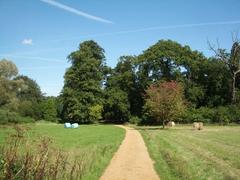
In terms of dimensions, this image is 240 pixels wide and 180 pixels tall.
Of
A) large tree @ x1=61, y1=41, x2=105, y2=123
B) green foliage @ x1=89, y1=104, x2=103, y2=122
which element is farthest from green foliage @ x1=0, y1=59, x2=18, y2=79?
green foliage @ x1=89, y1=104, x2=103, y2=122

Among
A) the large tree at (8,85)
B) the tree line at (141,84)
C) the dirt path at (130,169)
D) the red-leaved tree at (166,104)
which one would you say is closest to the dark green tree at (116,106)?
the tree line at (141,84)

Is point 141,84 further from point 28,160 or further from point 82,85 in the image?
point 28,160

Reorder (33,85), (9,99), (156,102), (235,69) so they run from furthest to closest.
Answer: (33,85) → (235,69) → (9,99) → (156,102)

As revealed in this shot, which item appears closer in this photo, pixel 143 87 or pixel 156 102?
pixel 156 102

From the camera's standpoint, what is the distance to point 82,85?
82375 mm

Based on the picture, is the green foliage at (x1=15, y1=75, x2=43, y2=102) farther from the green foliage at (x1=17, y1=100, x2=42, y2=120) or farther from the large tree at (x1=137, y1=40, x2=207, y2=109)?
the large tree at (x1=137, y1=40, x2=207, y2=109)

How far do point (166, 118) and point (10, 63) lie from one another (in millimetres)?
39150

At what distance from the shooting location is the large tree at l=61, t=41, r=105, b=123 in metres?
80.5

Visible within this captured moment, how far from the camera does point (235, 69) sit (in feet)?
252

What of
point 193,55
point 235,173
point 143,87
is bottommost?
point 235,173

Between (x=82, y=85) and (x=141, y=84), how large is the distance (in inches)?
507

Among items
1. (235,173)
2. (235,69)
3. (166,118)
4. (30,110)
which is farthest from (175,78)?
(235,173)

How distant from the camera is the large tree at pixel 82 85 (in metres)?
80.5

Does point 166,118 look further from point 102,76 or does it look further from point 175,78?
point 102,76
